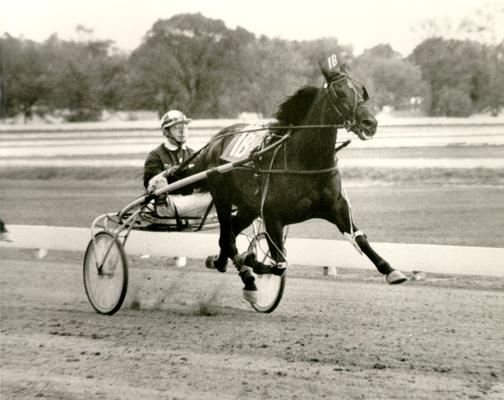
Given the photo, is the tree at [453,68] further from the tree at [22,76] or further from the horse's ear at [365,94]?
the tree at [22,76]

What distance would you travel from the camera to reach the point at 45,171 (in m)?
4.98

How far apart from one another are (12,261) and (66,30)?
206cm

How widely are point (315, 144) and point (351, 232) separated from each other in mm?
418

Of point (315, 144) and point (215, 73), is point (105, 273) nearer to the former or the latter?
point (215, 73)

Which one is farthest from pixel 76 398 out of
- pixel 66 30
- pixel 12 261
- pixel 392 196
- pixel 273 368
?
pixel 12 261

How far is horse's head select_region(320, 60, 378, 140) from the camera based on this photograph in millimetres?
3174

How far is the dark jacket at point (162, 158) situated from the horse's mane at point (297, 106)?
749 millimetres

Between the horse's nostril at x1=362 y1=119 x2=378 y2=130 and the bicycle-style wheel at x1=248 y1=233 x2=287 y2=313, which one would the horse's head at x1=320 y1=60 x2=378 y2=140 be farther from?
the bicycle-style wheel at x1=248 y1=233 x2=287 y2=313

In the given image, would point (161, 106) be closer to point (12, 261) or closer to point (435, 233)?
point (435, 233)

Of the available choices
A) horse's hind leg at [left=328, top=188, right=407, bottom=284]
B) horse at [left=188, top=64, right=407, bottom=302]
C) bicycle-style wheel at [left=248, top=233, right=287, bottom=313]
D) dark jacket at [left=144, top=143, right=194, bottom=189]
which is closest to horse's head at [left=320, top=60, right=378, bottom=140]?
horse at [left=188, top=64, right=407, bottom=302]

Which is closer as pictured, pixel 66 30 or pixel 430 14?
pixel 430 14

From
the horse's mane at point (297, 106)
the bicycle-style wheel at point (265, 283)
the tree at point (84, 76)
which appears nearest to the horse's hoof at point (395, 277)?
the bicycle-style wheel at point (265, 283)

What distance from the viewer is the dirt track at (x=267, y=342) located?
3.49 m

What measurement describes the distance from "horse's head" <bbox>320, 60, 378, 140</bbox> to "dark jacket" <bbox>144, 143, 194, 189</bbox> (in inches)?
44.0
